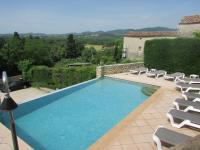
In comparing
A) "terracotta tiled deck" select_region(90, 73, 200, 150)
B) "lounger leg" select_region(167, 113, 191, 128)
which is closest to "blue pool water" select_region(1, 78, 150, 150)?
"terracotta tiled deck" select_region(90, 73, 200, 150)

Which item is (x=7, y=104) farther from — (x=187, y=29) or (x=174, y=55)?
(x=187, y=29)

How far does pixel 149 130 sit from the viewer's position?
24.8 ft

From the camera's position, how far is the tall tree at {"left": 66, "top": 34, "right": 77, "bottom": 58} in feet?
206

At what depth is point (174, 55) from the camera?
17734mm

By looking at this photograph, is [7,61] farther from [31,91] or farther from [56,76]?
[56,76]

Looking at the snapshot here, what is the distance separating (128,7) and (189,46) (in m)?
11.4

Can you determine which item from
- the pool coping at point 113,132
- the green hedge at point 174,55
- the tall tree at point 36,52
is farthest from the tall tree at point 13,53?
the pool coping at point 113,132

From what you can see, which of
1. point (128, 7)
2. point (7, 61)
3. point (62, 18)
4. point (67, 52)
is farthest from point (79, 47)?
Answer: point (128, 7)

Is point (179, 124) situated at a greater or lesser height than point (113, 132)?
greater

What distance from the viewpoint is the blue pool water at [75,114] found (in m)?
7.99

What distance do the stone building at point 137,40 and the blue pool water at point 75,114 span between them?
19451 mm

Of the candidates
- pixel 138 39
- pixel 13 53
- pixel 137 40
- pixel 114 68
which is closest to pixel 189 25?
pixel 138 39

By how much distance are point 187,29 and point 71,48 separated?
4157cm

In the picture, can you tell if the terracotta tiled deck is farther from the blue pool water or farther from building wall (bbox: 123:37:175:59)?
building wall (bbox: 123:37:175:59)
